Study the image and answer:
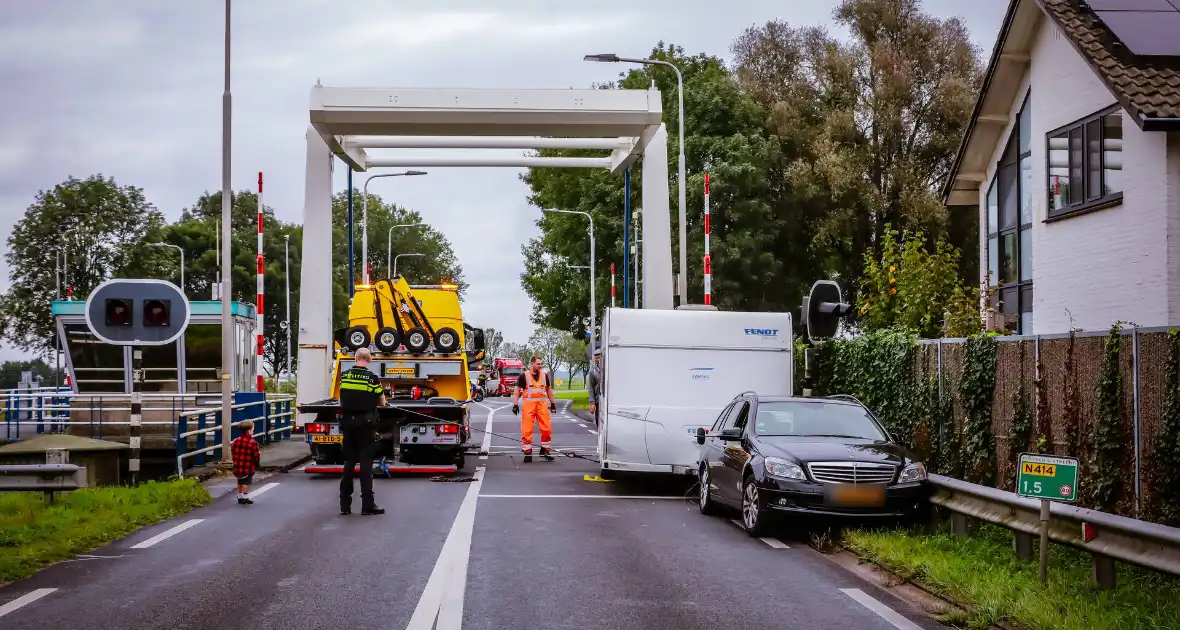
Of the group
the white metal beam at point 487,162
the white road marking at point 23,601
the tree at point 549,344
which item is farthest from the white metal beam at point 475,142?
the tree at point 549,344

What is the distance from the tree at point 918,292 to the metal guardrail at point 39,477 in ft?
39.8

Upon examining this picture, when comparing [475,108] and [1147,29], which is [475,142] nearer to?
[475,108]

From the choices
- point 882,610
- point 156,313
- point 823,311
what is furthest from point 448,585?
point 823,311

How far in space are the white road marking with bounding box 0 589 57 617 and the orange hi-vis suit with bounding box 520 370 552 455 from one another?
13745 millimetres

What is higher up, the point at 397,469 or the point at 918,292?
the point at 918,292

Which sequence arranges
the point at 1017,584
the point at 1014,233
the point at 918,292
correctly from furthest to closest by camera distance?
the point at 1014,233 → the point at 918,292 → the point at 1017,584

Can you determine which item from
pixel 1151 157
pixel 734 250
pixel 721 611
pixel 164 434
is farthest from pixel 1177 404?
pixel 734 250

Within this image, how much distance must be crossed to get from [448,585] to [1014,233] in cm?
1819

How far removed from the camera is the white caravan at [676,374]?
1644cm

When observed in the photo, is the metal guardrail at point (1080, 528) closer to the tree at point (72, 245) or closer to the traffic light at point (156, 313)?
the traffic light at point (156, 313)

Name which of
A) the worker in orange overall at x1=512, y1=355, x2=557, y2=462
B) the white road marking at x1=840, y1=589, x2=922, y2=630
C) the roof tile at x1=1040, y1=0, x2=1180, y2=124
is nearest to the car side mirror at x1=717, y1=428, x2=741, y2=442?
the white road marking at x1=840, y1=589, x2=922, y2=630

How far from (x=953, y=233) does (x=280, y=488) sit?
87.5 feet

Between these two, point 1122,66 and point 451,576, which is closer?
point 451,576

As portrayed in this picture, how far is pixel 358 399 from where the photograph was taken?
45.5ft
